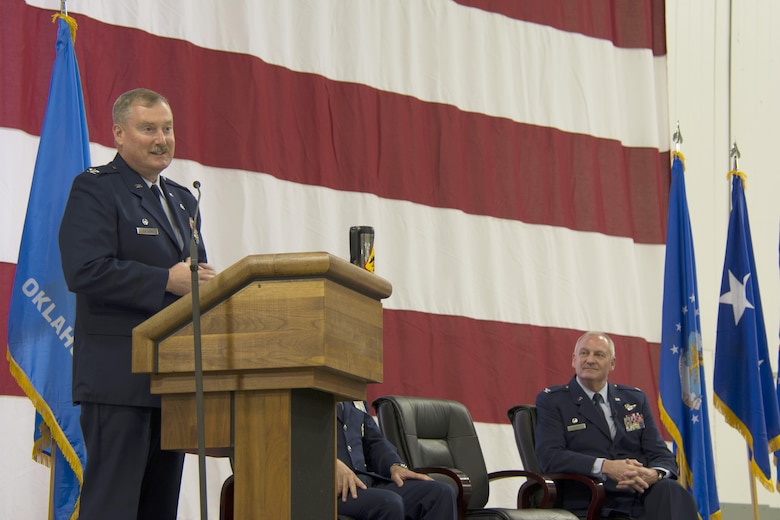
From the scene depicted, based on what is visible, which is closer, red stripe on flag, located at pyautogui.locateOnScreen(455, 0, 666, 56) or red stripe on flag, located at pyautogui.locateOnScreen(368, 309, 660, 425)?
red stripe on flag, located at pyautogui.locateOnScreen(368, 309, 660, 425)

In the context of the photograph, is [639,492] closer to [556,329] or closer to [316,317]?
[556,329]

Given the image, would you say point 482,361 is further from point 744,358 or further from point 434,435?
point 744,358

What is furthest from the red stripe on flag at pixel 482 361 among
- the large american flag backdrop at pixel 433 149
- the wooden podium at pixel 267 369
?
the wooden podium at pixel 267 369

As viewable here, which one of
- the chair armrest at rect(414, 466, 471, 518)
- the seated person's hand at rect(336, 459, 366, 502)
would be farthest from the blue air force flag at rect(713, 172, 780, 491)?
the seated person's hand at rect(336, 459, 366, 502)

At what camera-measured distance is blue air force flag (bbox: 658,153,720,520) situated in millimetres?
5418

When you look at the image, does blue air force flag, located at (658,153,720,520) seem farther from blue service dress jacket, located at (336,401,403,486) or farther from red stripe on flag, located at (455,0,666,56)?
blue service dress jacket, located at (336,401,403,486)

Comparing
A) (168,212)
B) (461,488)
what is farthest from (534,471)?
(168,212)

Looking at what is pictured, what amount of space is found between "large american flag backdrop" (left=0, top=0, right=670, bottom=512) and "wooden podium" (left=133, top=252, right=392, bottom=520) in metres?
2.29

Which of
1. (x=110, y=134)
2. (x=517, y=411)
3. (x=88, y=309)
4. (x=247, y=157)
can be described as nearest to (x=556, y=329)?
(x=517, y=411)

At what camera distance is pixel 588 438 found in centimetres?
482

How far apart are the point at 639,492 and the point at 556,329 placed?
5.03ft

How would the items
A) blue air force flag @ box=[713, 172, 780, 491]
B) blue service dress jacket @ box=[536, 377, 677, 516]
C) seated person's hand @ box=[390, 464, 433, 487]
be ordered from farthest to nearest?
blue air force flag @ box=[713, 172, 780, 491]
blue service dress jacket @ box=[536, 377, 677, 516]
seated person's hand @ box=[390, 464, 433, 487]

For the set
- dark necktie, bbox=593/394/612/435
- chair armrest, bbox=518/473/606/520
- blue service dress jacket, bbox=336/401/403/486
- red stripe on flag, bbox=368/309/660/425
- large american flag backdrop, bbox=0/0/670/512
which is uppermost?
large american flag backdrop, bbox=0/0/670/512

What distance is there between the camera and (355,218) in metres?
5.36
